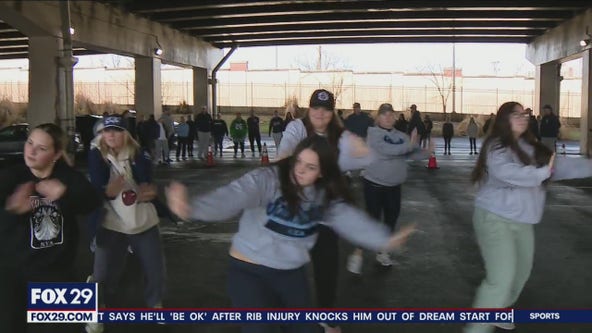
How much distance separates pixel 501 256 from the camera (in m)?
3.93

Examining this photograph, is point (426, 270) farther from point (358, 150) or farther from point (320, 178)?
point (320, 178)

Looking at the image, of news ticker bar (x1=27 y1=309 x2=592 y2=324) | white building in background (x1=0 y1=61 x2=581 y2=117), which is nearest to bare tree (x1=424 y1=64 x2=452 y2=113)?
white building in background (x1=0 y1=61 x2=581 y2=117)

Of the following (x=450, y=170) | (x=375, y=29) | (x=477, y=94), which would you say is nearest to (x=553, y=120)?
(x=450, y=170)

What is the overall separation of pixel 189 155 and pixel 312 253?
1689cm

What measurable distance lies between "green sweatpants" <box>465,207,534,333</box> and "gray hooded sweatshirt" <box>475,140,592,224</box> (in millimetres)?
59

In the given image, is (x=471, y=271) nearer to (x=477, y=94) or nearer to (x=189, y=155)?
(x=189, y=155)

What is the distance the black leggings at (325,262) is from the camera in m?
4.25

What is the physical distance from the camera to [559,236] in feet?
25.8

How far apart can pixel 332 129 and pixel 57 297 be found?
6.73 feet

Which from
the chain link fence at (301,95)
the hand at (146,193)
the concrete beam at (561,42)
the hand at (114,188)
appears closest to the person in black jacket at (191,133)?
the concrete beam at (561,42)

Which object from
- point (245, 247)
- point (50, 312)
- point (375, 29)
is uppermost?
point (375, 29)

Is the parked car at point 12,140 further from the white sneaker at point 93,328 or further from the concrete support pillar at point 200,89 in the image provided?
the white sneaker at point 93,328

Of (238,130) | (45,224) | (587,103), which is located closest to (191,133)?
(238,130)

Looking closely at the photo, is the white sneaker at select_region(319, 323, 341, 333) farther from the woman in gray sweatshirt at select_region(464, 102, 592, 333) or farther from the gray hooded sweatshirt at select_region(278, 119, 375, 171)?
the gray hooded sweatshirt at select_region(278, 119, 375, 171)
